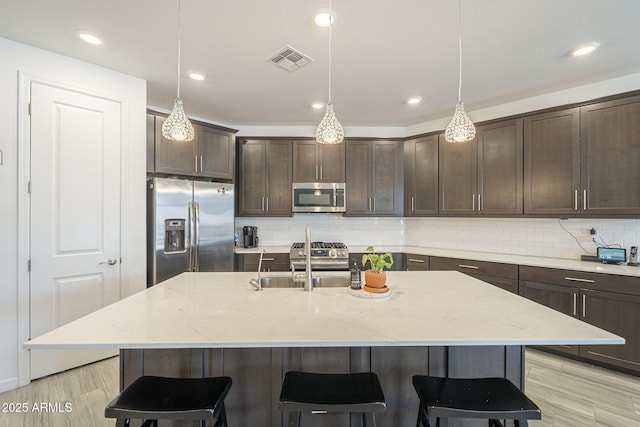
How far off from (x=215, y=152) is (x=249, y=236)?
126 centimetres

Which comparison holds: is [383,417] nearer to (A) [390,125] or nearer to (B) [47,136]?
(B) [47,136]

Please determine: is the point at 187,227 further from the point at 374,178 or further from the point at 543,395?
the point at 543,395

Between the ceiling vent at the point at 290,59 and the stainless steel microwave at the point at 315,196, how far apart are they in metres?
1.71

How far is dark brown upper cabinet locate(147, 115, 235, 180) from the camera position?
122 inches

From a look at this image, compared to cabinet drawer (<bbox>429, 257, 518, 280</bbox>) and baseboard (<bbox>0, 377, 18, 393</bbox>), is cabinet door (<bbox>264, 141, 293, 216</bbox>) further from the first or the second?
baseboard (<bbox>0, 377, 18, 393</bbox>)

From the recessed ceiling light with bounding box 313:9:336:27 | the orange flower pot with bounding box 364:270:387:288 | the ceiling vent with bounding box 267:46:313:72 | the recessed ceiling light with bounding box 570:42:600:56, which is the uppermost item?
the ceiling vent with bounding box 267:46:313:72

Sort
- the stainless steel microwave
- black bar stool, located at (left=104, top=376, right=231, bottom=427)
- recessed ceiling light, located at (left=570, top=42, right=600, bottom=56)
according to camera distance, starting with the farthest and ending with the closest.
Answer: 1. the stainless steel microwave
2. recessed ceiling light, located at (left=570, top=42, right=600, bottom=56)
3. black bar stool, located at (left=104, top=376, right=231, bottom=427)

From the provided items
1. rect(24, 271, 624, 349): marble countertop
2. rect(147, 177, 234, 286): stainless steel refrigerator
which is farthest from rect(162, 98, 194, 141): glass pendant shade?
rect(147, 177, 234, 286): stainless steel refrigerator

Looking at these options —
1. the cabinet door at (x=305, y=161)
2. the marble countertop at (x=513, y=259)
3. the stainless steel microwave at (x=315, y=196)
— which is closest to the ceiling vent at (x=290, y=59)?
the cabinet door at (x=305, y=161)

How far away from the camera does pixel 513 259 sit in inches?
121

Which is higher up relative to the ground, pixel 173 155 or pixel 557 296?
pixel 173 155

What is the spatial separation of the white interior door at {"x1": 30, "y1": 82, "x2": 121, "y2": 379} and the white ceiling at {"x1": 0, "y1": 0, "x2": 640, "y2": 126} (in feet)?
1.66

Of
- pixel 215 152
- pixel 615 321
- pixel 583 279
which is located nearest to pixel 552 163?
pixel 583 279

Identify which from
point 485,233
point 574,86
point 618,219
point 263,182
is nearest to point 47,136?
point 263,182
